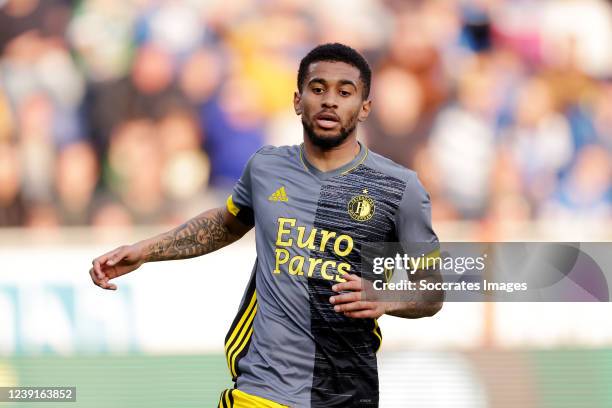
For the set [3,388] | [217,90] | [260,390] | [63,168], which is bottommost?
[260,390]

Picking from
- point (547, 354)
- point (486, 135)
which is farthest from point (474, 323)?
point (486, 135)

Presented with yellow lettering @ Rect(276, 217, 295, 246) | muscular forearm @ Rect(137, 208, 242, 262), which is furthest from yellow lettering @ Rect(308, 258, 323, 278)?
muscular forearm @ Rect(137, 208, 242, 262)

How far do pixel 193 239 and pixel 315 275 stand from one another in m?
0.66

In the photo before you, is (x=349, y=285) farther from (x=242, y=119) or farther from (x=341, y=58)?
(x=242, y=119)

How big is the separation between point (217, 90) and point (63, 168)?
4.56 ft

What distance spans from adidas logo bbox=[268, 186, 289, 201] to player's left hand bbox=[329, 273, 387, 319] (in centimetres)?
49

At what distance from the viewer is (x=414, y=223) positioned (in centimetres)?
372

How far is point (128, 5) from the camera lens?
27.7 ft

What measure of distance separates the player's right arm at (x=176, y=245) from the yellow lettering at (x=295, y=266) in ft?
1.73

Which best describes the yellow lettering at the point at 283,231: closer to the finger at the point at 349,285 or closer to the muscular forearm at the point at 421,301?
the finger at the point at 349,285

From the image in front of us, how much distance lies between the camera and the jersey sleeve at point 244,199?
4.06m

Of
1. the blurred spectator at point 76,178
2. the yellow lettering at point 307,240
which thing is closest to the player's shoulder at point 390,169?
the yellow lettering at point 307,240

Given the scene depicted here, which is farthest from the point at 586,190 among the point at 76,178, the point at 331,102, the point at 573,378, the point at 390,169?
the point at 331,102

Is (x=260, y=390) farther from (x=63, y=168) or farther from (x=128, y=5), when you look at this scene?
(x=128, y=5)
